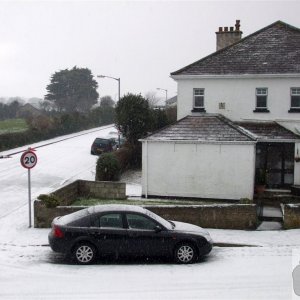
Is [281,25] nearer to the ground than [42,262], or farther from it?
farther from it

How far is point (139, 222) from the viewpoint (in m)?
12.8

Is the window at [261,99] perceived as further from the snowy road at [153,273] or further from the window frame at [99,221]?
the window frame at [99,221]

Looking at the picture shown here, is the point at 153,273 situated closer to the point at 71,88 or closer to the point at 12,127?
the point at 12,127

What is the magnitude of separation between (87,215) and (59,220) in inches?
35.7

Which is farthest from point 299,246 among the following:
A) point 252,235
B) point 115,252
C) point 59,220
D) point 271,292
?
point 59,220

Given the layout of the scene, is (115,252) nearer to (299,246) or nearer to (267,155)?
(299,246)

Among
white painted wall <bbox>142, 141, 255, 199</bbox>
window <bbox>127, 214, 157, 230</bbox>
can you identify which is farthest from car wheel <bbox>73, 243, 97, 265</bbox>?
white painted wall <bbox>142, 141, 255, 199</bbox>

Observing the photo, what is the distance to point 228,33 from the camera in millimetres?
29703

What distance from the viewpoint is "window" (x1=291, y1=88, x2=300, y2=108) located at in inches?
967

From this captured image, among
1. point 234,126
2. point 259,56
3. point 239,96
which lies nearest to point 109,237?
point 234,126

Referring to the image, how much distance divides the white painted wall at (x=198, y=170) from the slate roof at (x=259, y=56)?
207 inches

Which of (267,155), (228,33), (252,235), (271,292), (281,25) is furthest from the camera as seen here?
(228,33)

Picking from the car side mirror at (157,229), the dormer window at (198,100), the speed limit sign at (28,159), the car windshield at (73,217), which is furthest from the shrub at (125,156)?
the car side mirror at (157,229)

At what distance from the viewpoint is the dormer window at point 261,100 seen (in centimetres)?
2502
